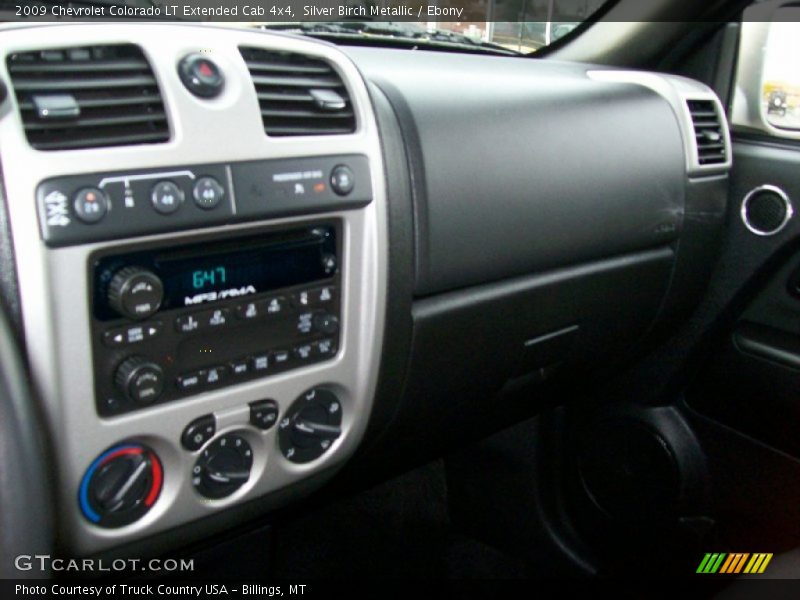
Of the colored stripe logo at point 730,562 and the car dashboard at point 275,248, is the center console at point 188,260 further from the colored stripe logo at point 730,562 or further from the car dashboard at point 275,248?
the colored stripe logo at point 730,562

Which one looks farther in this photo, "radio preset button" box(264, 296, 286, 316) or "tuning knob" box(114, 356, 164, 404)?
"radio preset button" box(264, 296, 286, 316)

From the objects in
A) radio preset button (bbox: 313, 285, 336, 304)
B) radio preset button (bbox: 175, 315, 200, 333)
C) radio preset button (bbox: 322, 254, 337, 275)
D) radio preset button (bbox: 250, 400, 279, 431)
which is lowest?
radio preset button (bbox: 250, 400, 279, 431)

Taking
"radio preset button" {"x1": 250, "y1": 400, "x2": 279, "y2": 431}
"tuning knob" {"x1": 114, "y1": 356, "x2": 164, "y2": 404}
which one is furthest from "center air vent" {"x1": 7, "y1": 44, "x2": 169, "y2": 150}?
"radio preset button" {"x1": 250, "y1": 400, "x2": 279, "y2": 431}

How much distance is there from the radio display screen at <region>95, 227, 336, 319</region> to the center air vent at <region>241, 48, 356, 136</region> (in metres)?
0.12

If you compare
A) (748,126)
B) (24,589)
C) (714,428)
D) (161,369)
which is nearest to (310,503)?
(161,369)

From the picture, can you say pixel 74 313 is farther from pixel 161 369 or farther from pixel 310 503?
pixel 310 503

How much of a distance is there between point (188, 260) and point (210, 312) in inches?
2.5

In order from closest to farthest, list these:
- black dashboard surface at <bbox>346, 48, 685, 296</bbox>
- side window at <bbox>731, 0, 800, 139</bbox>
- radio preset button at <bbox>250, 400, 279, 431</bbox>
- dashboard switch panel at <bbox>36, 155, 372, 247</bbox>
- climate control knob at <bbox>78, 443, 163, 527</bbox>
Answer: dashboard switch panel at <bbox>36, 155, 372, 247</bbox>, climate control knob at <bbox>78, 443, 163, 527</bbox>, radio preset button at <bbox>250, 400, 279, 431</bbox>, black dashboard surface at <bbox>346, 48, 685, 296</bbox>, side window at <bbox>731, 0, 800, 139</bbox>

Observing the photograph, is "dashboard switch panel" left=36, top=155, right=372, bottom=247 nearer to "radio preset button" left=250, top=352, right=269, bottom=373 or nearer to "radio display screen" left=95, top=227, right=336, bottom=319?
"radio display screen" left=95, top=227, right=336, bottom=319

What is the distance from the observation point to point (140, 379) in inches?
30.8

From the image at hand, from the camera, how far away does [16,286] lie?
0.69 metres

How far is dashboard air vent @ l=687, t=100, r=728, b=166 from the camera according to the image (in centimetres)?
155

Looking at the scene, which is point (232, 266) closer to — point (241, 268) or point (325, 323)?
point (241, 268)

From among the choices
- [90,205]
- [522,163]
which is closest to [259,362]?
[90,205]
